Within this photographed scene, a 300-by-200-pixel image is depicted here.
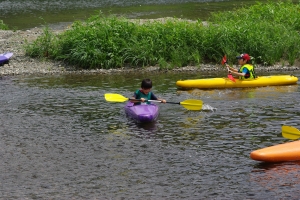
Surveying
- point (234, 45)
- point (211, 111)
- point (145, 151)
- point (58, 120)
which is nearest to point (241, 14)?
point (234, 45)

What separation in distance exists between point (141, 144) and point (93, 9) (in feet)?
75.5

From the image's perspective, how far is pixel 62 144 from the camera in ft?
38.7

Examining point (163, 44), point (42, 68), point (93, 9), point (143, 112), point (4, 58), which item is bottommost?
point (143, 112)

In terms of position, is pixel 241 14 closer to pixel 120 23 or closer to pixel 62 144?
pixel 120 23

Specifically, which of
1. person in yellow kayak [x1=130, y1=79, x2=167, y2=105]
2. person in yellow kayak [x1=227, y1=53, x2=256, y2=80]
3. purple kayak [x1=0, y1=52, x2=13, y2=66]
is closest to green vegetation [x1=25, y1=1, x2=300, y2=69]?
purple kayak [x1=0, y1=52, x2=13, y2=66]

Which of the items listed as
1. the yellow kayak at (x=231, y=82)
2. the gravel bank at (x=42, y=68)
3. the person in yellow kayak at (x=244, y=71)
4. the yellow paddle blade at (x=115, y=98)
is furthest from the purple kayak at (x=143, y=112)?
the gravel bank at (x=42, y=68)

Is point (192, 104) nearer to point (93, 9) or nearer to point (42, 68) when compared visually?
point (42, 68)

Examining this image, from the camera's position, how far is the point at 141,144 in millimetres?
11586

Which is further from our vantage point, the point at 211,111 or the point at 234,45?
the point at 234,45

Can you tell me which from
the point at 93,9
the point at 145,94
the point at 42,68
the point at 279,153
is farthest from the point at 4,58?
the point at 93,9

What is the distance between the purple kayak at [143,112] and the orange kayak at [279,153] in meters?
3.31

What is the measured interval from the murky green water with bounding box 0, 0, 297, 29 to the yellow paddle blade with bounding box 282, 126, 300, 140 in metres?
17.7

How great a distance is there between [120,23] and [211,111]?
728cm

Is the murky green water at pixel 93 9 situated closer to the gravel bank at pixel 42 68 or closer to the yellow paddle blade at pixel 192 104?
the gravel bank at pixel 42 68
